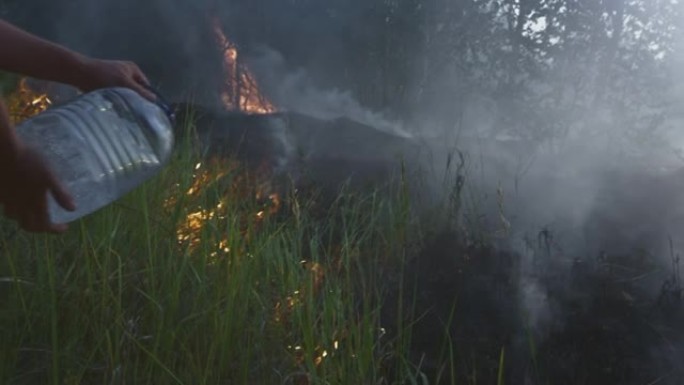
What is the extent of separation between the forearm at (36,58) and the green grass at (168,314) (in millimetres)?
588

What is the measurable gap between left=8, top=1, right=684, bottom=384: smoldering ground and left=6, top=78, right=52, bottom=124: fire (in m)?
1.70

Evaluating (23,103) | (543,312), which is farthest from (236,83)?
(543,312)

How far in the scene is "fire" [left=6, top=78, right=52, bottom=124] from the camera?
12.1 feet

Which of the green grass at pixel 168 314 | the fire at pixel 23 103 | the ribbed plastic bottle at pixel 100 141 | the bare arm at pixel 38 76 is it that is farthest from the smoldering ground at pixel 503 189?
the fire at pixel 23 103

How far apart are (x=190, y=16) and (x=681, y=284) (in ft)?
15.5

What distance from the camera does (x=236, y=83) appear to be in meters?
7.20

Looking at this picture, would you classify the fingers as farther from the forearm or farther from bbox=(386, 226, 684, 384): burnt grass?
bbox=(386, 226, 684, 384): burnt grass

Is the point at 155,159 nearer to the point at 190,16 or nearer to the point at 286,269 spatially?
the point at 286,269

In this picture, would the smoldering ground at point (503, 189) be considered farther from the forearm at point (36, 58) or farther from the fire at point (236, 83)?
the forearm at point (36, 58)

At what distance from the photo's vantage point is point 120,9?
734 cm

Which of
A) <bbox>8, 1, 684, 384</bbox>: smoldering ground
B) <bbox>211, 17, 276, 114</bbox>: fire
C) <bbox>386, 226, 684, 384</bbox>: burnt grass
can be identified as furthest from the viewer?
<bbox>211, 17, 276, 114</bbox>: fire

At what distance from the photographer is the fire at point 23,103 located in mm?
3675

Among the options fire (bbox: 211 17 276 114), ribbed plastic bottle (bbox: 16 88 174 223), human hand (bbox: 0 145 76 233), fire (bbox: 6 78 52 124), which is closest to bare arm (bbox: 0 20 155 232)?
human hand (bbox: 0 145 76 233)

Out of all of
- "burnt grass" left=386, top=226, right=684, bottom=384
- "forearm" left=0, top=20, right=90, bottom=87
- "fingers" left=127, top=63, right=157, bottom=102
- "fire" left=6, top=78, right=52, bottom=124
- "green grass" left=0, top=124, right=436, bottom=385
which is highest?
"forearm" left=0, top=20, right=90, bottom=87
